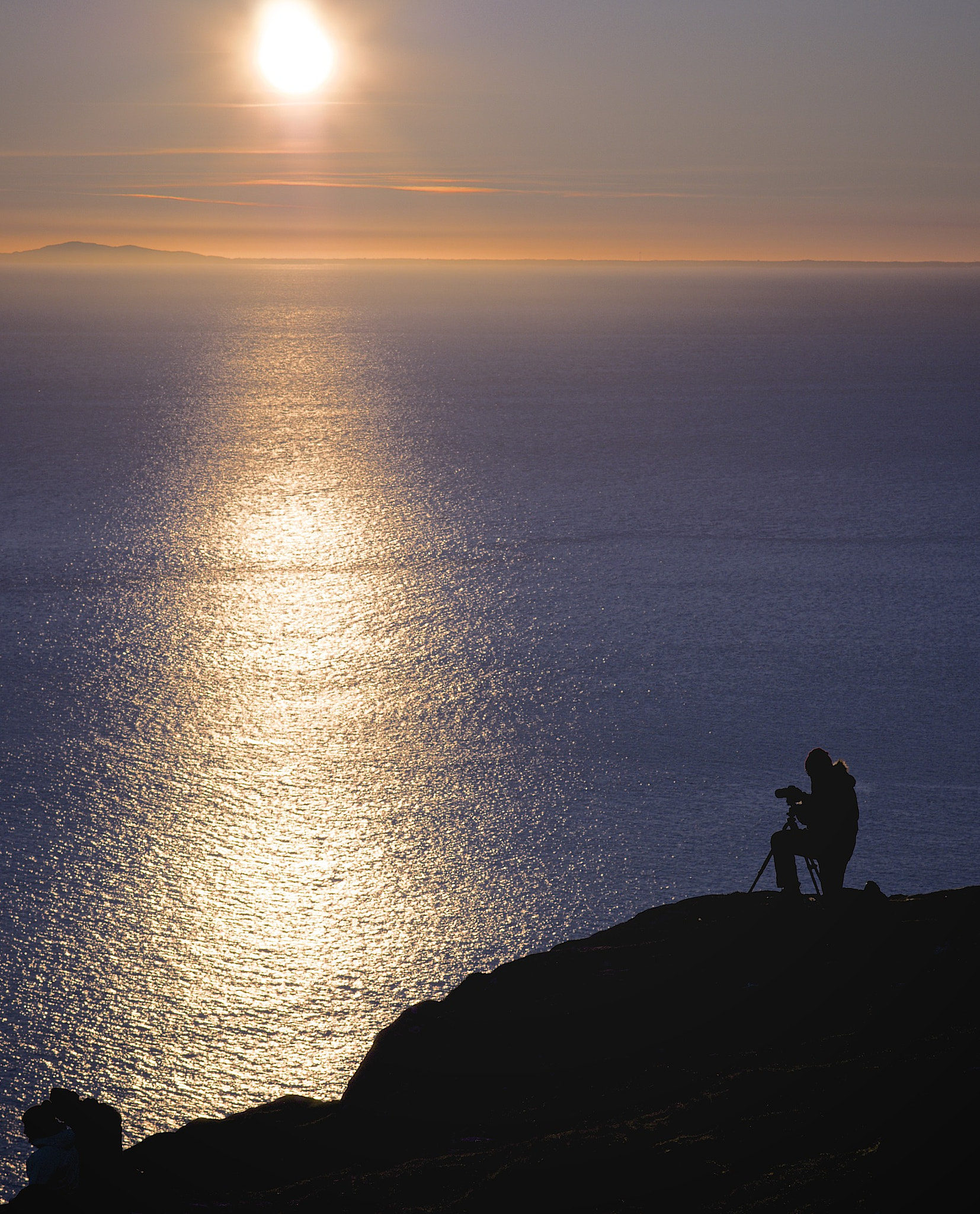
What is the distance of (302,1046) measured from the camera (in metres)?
9.31

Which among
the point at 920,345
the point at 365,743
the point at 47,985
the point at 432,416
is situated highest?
the point at 920,345

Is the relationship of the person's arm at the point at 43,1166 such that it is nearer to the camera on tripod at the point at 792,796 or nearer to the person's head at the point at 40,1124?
the person's head at the point at 40,1124

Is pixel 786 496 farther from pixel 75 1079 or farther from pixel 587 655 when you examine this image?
pixel 75 1079

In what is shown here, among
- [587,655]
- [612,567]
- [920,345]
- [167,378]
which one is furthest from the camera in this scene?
[920,345]

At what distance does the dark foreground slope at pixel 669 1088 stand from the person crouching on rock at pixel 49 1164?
851mm

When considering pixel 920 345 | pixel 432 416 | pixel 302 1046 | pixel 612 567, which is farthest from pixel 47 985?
pixel 920 345

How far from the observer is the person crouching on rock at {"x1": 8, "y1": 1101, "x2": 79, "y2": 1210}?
4.79 meters

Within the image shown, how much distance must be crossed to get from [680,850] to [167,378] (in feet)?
175

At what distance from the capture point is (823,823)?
6789 millimetres

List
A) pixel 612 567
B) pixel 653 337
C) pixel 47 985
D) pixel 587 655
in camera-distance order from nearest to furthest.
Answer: pixel 47 985 < pixel 587 655 < pixel 612 567 < pixel 653 337

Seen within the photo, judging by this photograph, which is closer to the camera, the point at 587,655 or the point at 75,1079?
the point at 75,1079

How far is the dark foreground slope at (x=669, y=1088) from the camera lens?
449cm

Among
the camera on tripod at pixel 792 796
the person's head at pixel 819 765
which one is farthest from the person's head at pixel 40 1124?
the person's head at pixel 819 765

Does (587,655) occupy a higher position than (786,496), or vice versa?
(786,496)
